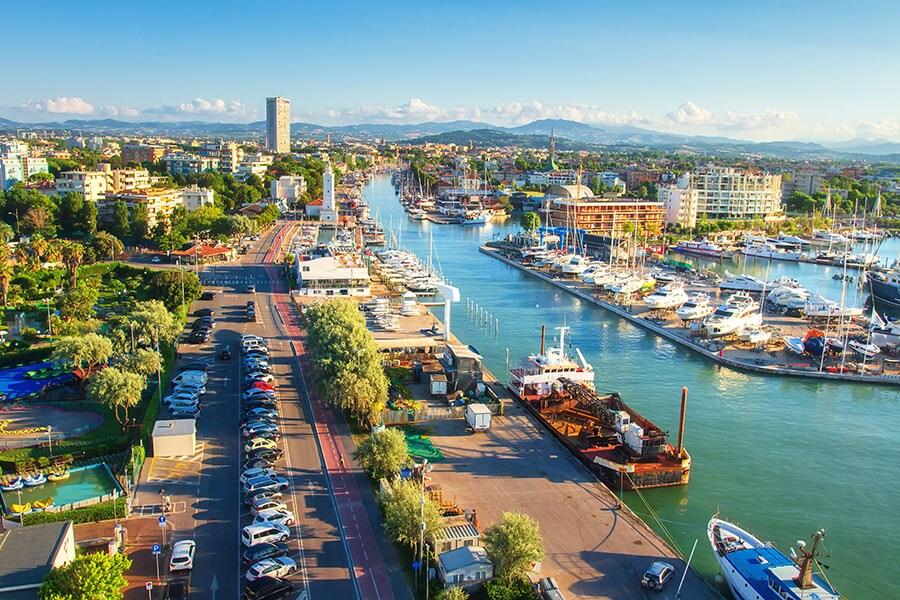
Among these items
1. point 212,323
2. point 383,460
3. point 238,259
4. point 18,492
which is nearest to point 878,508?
point 383,460

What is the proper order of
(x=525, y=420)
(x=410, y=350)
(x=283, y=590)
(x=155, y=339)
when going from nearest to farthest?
(x=283, y=590) → (x=525, y=420) → (x=155, y=339) → (x=410, y=350)

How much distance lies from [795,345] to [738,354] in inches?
71.6

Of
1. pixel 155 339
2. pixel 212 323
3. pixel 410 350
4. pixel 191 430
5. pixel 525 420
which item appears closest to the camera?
pixel 191 430

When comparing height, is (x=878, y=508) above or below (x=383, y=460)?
below

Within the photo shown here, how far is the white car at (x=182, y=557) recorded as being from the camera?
8.73 m

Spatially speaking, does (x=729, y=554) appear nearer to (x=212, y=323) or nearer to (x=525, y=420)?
(x=525, y=420)

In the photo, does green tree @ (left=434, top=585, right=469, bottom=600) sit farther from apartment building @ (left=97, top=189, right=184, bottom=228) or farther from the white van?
apartment building @ (left=97, top=189, right=184, bottom=228)

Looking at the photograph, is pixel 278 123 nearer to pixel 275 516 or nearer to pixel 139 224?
pixel 139 224

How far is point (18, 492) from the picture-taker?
426 inches

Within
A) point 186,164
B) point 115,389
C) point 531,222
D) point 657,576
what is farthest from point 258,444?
point 186,164

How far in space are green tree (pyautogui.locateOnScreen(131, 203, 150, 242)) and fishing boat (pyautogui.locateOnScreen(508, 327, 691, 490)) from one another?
2432 cm

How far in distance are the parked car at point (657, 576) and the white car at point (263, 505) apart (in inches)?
197

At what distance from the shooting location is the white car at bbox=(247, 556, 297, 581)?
27.9 ft

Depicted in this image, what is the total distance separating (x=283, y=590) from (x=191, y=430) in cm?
471
